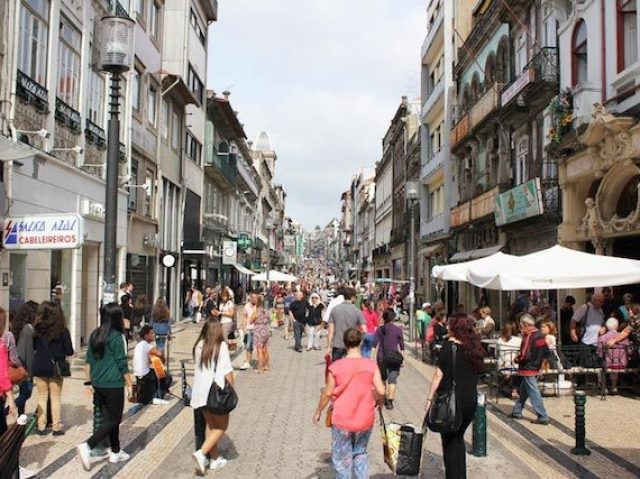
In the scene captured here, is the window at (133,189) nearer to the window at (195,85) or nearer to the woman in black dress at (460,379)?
the window at (195,85)

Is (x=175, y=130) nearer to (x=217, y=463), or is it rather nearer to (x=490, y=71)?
(x=490, y=71)

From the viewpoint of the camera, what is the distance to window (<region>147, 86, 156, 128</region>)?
23.4m

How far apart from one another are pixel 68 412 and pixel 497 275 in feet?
22.7

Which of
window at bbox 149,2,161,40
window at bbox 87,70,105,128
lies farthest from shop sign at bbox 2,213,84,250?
window at bbox 149,2,161,40

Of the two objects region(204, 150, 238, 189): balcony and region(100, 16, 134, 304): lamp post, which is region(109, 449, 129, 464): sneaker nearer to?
region(100, 16, 134, 304): lamp post

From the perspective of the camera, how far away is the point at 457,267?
15.7 metres

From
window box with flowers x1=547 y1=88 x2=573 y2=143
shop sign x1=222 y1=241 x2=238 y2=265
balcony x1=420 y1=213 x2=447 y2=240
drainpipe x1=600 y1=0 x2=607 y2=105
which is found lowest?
shop sign x1=222 y1=241 x2=238 y2=265

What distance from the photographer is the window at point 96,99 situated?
1719 centimetres

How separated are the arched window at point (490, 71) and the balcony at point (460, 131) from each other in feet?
5.31

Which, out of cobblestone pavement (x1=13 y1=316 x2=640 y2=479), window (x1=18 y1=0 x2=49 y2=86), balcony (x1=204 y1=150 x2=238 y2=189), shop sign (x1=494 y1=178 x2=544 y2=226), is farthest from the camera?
balcony (x1=204 y1=150 x2=238 y2=189)

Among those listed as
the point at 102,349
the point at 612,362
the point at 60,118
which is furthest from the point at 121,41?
the point at 612,362

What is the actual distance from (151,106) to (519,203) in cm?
1292

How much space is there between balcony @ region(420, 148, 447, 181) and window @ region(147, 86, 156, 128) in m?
13.3

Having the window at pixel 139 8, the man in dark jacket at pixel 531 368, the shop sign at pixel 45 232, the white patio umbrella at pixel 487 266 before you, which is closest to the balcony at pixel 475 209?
the white patio umbrella at pixel 487 266
